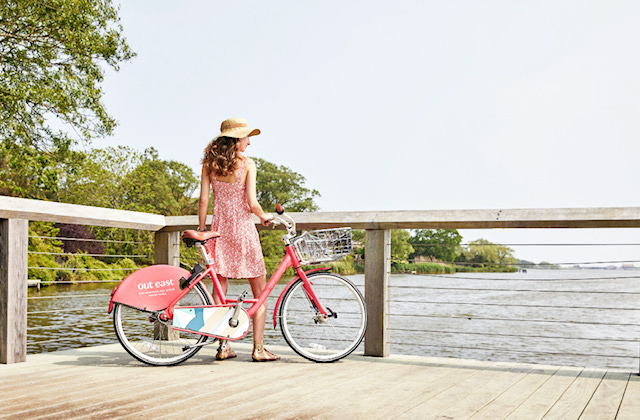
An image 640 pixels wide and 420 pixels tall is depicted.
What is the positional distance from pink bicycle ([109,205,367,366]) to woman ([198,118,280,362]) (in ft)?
0.34

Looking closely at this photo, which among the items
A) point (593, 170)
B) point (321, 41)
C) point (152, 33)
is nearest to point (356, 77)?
point (321, 41)

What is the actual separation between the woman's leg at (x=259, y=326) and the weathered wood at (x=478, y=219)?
1.75ft

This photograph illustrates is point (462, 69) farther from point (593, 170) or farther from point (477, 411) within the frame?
point (477, 411)

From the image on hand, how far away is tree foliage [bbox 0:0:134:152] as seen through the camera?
13.2 metres

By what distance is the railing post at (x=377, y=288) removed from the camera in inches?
155

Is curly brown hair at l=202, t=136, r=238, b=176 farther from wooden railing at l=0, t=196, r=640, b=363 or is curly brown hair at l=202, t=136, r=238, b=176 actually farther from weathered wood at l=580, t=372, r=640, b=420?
weathered wood at l=580, t=372, r=640, b=420

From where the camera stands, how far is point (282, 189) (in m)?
48.7

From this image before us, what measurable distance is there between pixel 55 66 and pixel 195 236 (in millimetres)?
12496

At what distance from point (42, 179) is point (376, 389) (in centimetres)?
1147

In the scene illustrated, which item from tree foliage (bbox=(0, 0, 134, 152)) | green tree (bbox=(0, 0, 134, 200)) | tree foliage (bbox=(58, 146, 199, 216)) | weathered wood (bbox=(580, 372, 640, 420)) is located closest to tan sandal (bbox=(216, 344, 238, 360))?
weathered wood (bbox=(580, 372, 640, 420))

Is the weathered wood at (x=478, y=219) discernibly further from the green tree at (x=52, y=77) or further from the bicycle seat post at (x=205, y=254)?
the green tree at (x=52, y=77)

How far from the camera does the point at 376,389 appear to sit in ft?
9.68

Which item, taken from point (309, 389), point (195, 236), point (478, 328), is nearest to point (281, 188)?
point (478, 328)

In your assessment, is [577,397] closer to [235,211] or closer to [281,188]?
[235,211]
